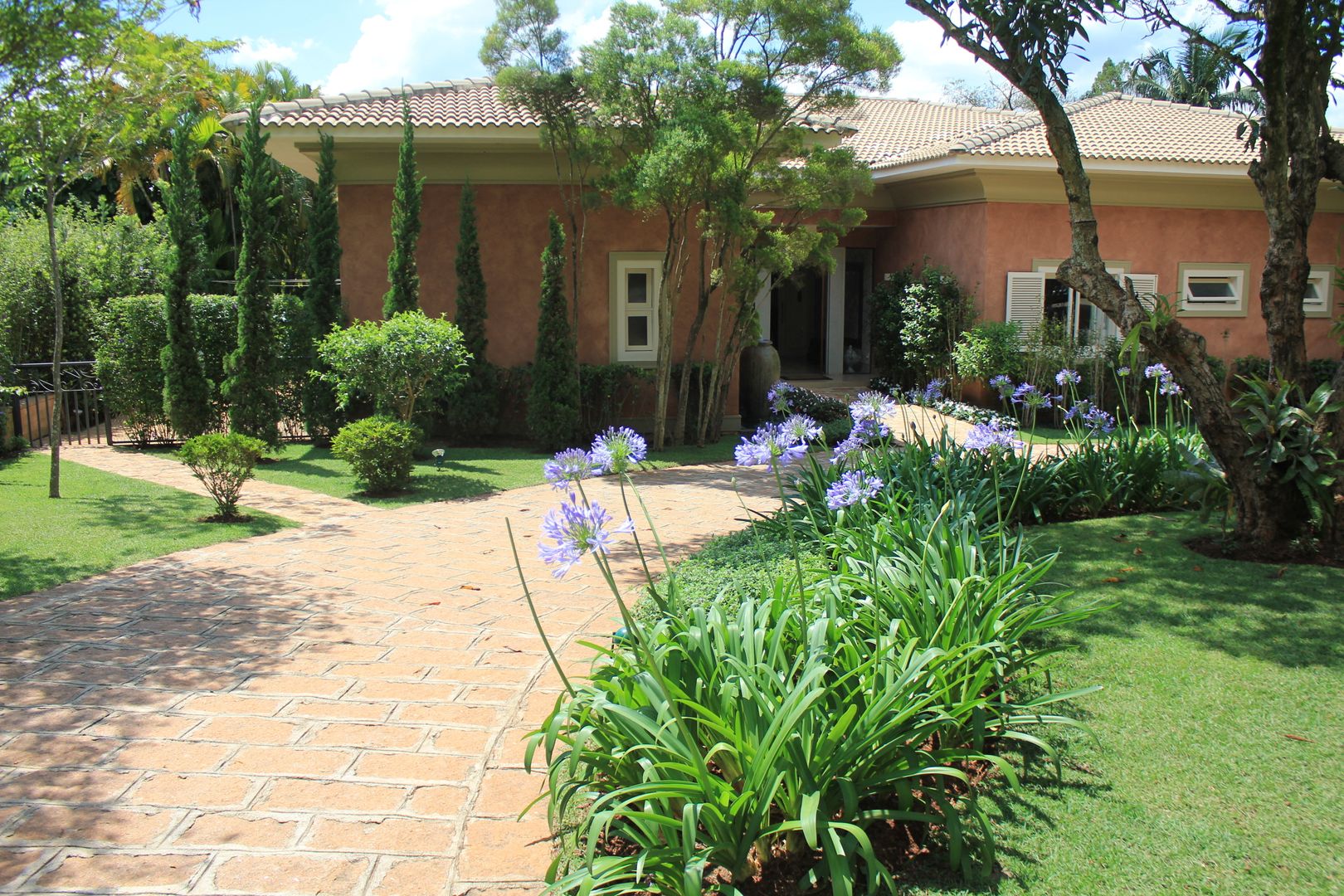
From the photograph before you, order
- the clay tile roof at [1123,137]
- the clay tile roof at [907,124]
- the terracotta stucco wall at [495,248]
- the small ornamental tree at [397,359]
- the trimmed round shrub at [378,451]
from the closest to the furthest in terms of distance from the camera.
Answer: the trimmed round shrub at [378,451] → the small ornamental tree at [397,359] → the terracotta stucco wall at [495,248] → the clay tile roof at [1123,137] → the clay tile roof at [907,124]

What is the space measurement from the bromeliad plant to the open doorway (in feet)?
56.9

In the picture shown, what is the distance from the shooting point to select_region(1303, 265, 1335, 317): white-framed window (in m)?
18.0

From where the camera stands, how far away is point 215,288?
14727 mm

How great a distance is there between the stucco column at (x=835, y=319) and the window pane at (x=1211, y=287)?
251 inches

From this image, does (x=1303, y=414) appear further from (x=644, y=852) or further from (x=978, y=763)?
(x=644, y=852)

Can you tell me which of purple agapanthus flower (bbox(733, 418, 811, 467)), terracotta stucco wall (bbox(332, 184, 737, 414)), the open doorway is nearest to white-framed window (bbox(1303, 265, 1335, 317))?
the open doorway

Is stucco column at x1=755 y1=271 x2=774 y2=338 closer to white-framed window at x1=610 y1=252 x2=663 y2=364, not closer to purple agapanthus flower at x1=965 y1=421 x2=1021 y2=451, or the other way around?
white-framed window at x1=610 y1=252 x2=663 y2=364

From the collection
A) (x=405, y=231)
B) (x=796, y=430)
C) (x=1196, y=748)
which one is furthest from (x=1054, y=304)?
(x=796, y=430)

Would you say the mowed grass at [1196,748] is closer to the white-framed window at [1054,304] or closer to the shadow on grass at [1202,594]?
the shadow on grass at [1202,594]

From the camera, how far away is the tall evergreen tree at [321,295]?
13.3 meters

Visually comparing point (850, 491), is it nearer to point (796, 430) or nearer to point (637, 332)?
point (796, 430)

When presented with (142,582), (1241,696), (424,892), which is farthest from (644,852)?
(142,582)

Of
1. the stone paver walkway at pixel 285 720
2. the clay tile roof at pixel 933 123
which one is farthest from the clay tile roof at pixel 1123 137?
the stone paver walkway at pixel 285 720

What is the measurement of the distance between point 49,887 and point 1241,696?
4.69 meters
